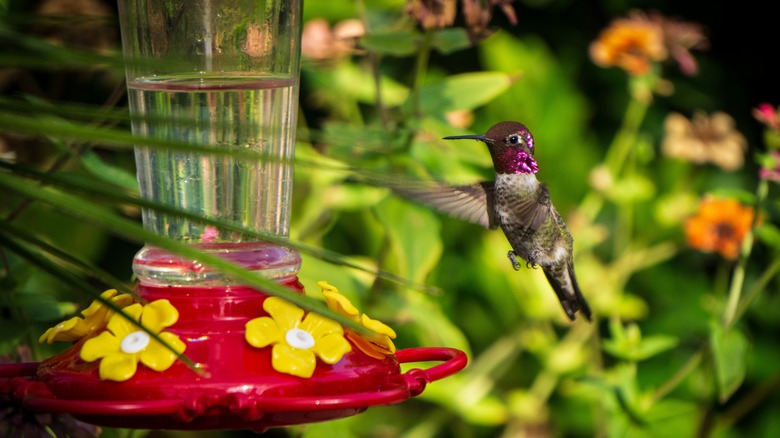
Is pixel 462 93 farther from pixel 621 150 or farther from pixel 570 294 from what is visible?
pixel 621 150

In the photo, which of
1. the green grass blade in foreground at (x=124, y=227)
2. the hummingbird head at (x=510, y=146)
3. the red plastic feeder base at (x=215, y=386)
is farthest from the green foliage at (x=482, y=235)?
the hummingbird head at (x=510, y=146)

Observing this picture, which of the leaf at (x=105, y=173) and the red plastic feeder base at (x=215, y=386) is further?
the leaf at (x=105, y=173)

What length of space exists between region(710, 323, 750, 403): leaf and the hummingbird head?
0.71 m

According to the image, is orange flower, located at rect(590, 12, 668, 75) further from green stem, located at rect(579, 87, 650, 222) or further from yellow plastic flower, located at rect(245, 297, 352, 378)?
yellow plastic flower, located at rect(245, 297, 352, 378)

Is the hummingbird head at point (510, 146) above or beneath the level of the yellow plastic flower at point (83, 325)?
above

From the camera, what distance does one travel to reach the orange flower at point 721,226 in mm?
2197

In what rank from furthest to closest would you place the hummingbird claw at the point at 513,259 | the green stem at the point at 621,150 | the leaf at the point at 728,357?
the green stem at the point at 621,150
the leaf at the point at 728,357
the hummingbird claw at the point at 513,259

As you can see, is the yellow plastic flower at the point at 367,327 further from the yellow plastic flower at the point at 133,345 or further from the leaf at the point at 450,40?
the leaf at the point at 450,40

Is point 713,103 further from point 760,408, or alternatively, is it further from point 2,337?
point 2,337

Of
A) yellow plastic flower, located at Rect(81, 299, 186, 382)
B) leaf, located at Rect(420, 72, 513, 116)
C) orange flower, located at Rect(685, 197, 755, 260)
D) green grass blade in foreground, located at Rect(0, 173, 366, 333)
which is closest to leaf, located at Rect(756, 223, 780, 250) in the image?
orange flower, located at Rect(685, 197, 755, 260)

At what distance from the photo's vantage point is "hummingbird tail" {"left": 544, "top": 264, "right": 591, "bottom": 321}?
4.58 ft

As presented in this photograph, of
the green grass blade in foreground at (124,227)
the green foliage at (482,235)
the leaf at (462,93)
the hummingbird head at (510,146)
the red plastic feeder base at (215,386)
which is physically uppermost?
the green grass blade in foreground at (124,227)

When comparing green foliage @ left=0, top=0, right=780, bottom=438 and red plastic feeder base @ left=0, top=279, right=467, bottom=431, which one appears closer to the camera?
red plastic feeder base @ left=0, top=279, right=467, bottom=431

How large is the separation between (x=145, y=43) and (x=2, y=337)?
1.29 ft
